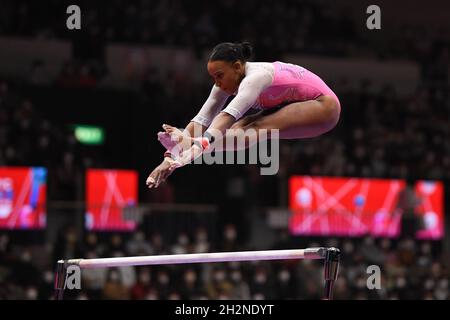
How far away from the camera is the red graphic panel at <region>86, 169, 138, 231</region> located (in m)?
13.6

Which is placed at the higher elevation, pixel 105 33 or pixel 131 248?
pixel 105 33

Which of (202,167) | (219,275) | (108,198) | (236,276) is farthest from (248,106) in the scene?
(202,167)

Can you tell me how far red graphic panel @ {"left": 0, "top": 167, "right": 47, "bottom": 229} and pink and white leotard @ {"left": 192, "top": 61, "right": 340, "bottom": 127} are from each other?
6851mm

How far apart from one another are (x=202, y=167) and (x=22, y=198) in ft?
11.9

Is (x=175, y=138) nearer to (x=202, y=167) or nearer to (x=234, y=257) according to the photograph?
(x=234, y=257)

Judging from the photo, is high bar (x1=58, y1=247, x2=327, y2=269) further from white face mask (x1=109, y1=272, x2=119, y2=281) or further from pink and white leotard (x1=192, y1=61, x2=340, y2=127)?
white face mask (x1=109, y1=272, x2=119, y2=281)

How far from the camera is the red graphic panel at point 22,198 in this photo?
1288cm

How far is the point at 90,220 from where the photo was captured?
13500mm

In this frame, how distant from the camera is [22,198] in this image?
42.5ft

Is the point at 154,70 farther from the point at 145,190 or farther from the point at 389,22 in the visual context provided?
the point at 389,22

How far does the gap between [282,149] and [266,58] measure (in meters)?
2.22

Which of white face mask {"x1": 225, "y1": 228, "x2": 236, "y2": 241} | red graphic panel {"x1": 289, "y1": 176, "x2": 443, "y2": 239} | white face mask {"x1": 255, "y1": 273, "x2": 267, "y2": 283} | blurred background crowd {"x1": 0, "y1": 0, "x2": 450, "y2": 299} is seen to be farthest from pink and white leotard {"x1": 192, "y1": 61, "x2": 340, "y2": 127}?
red graphic panel {"x1": 289, "y1": 176, "x2": 443, "y2": 239}
